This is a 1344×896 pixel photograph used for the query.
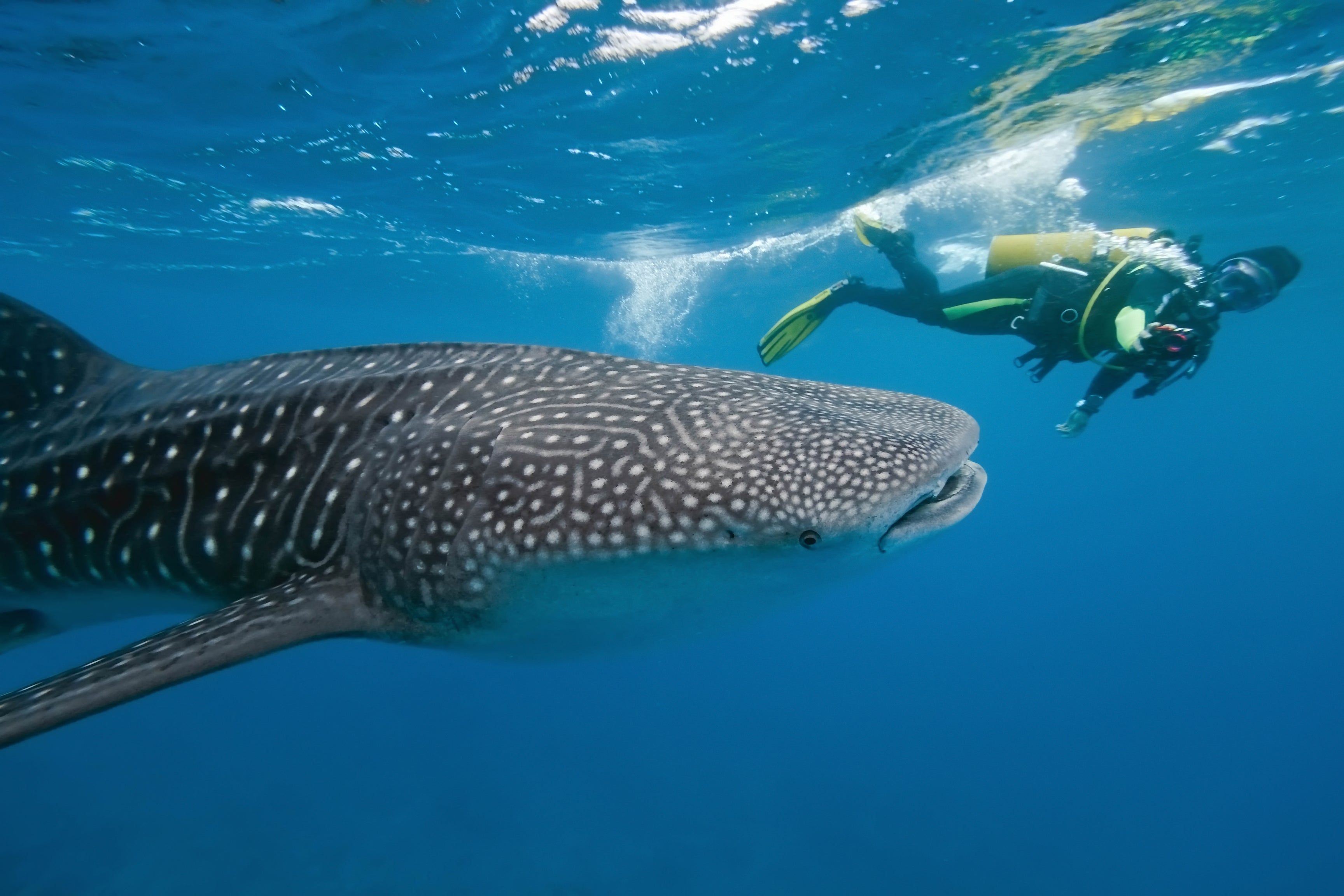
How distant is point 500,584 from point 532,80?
13447mm

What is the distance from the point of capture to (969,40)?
12.1 meters

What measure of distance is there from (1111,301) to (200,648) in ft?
31.7

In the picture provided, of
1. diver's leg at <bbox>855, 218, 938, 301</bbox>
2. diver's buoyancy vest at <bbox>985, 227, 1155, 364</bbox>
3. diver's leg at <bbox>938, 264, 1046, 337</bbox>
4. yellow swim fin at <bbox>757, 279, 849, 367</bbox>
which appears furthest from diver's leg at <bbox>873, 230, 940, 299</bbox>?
diver's buoyancy vest at <bbox>985, 227, 1155, 364</bbox>

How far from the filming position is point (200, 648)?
8.34ft

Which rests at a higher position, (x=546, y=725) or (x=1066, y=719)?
(x=546, y=725)

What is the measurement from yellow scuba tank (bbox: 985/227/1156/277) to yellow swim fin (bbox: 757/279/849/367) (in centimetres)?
252

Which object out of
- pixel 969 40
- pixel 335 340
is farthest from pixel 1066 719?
pixel 335 340

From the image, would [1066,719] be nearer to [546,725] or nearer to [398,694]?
[546,725]

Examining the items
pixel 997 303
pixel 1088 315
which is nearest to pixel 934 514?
pixel 1088 315

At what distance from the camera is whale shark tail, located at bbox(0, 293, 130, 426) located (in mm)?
4273

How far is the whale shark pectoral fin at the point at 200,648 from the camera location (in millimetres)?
2326

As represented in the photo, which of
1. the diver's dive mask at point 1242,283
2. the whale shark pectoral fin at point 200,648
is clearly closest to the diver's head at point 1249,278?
the diver's dive mask at point 1242,283

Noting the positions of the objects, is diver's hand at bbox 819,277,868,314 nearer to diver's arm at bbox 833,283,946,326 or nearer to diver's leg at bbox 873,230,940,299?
diver's arm at bbox 833,283,946,326

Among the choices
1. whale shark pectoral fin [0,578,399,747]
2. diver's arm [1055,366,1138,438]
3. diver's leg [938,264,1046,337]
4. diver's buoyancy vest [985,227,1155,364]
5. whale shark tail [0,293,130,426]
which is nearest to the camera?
whale shark pectoral fin [0,578,399,747]
